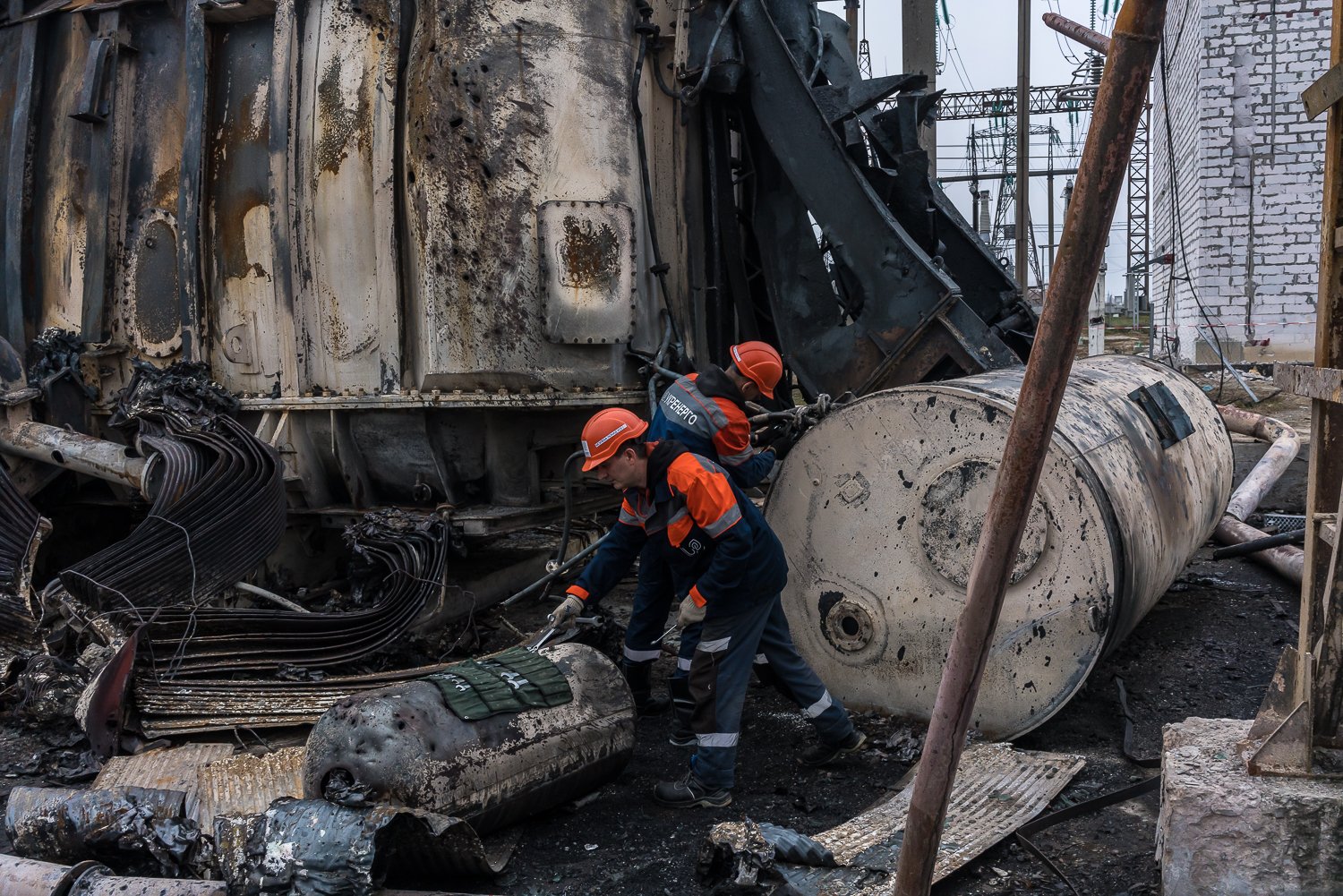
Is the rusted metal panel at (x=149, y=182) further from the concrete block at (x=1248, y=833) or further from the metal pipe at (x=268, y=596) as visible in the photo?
the concrete block at (x=1248, y=833)

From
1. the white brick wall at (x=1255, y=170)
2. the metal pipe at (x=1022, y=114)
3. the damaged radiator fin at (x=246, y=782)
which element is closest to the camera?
the damaged radiator fin at (x=246, y=782)

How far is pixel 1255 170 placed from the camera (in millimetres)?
13578

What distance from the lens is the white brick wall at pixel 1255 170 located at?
43.4 feet

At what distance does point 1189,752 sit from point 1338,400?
916 millimetres

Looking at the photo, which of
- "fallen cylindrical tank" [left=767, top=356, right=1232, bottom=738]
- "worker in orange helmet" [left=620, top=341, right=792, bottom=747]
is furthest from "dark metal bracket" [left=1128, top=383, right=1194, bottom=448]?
"worker in orange helmet" [left=620, top=341, right=792, bottom=747]

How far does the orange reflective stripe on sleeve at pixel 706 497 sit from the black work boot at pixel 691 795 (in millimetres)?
864

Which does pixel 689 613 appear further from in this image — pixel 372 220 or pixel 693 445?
pixel 372 220

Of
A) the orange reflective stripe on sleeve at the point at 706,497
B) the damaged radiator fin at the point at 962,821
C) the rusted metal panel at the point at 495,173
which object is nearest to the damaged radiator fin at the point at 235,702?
the orange reflective stripe on sleeve at the point at 706,497

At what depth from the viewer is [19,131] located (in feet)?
20.5

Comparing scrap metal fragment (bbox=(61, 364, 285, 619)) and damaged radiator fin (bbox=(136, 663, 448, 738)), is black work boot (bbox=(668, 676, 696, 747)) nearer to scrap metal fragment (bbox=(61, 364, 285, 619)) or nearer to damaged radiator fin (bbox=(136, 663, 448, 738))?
damaged radiator fin (bbox=(136, 663, 448, 738))

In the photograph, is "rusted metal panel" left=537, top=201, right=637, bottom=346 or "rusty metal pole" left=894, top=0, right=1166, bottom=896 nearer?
"rusty metal pole" left=894, top=0, right=1166, bottom=896

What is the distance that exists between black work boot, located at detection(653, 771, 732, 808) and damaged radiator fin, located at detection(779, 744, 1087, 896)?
49cm

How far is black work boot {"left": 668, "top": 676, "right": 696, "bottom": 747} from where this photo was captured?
4.51 meters

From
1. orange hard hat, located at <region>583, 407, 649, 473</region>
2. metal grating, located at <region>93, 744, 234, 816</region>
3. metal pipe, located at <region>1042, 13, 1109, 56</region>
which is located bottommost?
metal grating, located at <region>93, 744, 234, 816</region>
